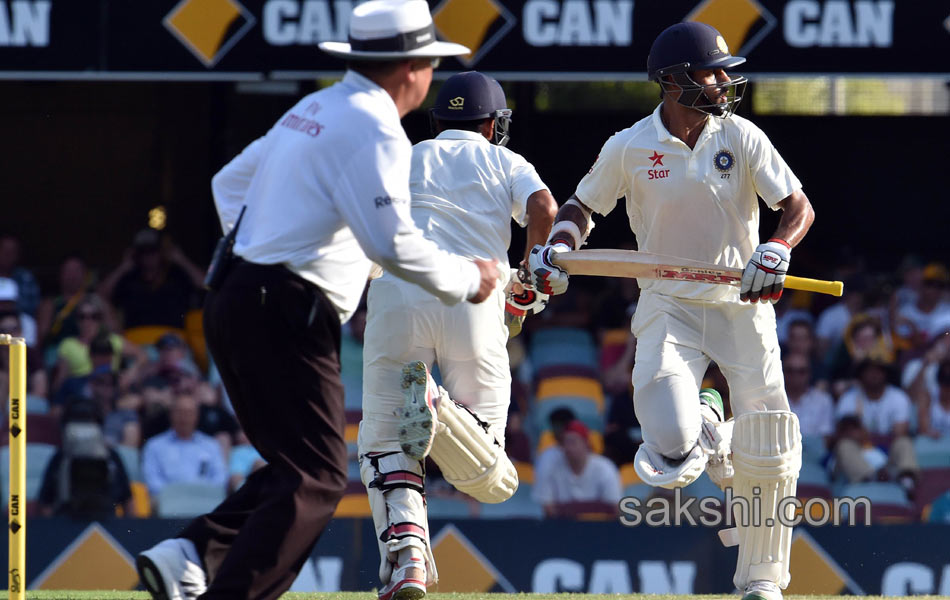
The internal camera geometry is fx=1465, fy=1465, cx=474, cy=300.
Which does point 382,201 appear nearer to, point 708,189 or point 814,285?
point 708,189

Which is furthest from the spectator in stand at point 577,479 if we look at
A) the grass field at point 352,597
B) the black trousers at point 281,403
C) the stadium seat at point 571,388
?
the black trousers at point 281,403

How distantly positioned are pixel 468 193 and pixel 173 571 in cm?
207

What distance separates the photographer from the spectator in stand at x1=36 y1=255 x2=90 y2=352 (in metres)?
9.50

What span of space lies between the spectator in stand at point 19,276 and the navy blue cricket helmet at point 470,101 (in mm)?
4905

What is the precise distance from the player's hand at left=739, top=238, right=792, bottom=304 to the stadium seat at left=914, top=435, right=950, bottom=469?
4395 millimetres

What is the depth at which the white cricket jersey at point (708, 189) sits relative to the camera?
5.08m

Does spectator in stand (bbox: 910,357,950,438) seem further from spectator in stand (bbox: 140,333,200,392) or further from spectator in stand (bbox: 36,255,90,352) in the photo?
spectator in stand (bbox: 36,255,90,352)

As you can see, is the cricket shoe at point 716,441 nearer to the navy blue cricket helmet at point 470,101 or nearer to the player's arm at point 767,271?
the player's arm at point 767,271

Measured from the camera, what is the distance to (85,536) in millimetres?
7965

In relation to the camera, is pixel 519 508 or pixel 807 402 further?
pixel 807 402

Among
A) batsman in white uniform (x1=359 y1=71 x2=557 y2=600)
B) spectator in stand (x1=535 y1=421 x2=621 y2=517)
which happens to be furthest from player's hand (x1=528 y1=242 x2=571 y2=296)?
spectator in stand (x1=535 y1=421 x2=621 y2=517)

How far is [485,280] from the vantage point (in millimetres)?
3936

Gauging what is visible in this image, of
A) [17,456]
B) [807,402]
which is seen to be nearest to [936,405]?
[807,402]

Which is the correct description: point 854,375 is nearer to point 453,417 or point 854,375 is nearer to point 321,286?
point 453,417
